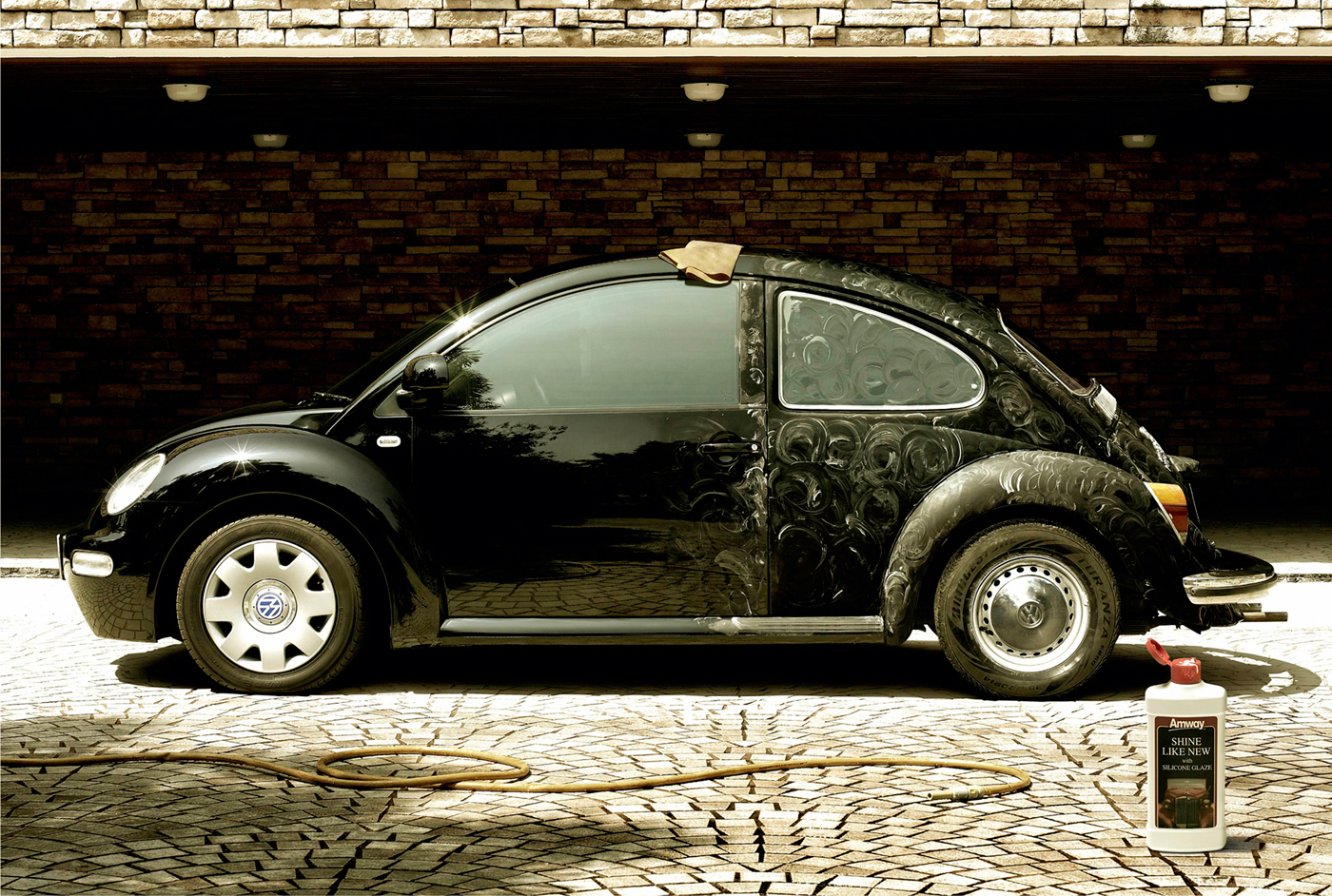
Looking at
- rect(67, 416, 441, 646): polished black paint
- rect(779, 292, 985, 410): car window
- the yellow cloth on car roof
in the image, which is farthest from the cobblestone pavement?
the yellow cloth on car roof

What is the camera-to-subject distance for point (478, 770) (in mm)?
5168

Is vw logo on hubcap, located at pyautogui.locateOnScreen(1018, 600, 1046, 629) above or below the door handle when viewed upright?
below

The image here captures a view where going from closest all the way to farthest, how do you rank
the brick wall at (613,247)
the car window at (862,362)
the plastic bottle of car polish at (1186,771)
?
the plastic bottle of car polish at (1186,771), the car window at (862,362), the brick wall at (613,247)

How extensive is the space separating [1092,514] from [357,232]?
9773mm

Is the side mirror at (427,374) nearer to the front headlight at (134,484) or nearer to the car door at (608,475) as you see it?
the car door at (608,475)

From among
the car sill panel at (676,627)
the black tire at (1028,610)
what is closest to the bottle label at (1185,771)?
the black tire at (1028,610)

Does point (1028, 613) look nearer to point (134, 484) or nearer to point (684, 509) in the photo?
point (684, 509)

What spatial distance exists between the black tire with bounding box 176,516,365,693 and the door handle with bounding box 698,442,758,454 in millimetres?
1501

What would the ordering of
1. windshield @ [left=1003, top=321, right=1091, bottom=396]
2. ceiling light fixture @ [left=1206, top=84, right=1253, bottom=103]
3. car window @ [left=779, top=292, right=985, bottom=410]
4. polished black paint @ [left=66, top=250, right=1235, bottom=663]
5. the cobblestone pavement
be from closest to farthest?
the cobblestone pavement, polished black paint @ [left=66, top=250, right=1235, bottom=663], car window @ [left=779, top=292, right=985, bottom=410], windshield @ [left=1003, top=321, right=1091, bottom=396], ceiling light fixture @ [left=1206, top=84, right=1253, bottom=103]

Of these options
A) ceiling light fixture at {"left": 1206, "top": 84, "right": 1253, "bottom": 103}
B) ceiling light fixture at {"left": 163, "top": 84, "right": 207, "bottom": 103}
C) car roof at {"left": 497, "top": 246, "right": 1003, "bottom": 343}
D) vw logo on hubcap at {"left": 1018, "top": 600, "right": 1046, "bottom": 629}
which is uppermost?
ceiling light fixture at {"left": 163, "top": 84, "right": 207, "bottom": 103}

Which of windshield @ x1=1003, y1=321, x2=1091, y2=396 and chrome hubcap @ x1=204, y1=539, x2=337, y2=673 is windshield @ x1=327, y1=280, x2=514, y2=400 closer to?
chrome hubcap @ x1=204, y1=539, x2=337, y2=673

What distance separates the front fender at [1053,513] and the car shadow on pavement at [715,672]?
49cm

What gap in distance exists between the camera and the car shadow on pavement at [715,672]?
22.0 feet

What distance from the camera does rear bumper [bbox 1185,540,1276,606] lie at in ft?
20.8
